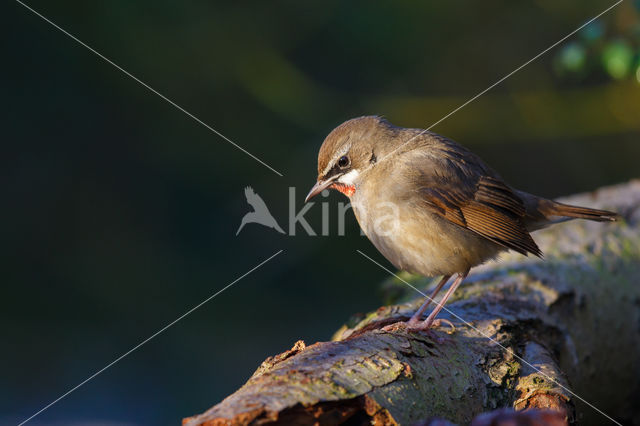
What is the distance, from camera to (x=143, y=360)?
7.33 metres

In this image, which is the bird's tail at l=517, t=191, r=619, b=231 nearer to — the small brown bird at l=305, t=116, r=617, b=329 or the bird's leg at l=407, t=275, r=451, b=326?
the small brown bird at l=305, t=116, r=617, b=329

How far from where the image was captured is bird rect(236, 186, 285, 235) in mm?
7902

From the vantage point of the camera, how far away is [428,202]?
4168mm

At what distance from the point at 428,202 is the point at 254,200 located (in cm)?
416

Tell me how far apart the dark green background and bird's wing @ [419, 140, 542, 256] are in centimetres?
330

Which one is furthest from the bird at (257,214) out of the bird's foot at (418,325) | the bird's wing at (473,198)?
the bird's foot at (418,325)

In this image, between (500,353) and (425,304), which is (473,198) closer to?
(425,304)

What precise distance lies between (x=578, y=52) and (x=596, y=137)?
14.8 ft

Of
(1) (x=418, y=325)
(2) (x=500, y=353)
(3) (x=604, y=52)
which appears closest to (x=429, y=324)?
(1) (x=418, y=325)

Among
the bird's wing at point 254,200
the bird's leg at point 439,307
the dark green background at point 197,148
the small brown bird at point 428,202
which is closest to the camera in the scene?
the bird's leg at point 439,307

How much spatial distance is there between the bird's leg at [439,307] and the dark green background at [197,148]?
11.1 feet

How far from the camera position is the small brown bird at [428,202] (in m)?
4.04

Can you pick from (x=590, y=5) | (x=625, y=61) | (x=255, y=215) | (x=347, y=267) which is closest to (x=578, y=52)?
(x=625, y=61)

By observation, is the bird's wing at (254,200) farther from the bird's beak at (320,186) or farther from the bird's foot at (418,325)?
the bird's foot at (418,325)
